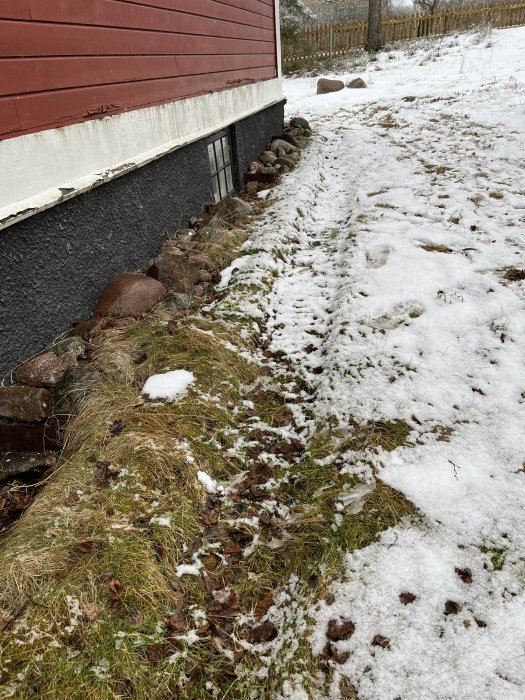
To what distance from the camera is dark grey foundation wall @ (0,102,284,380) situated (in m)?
3.09

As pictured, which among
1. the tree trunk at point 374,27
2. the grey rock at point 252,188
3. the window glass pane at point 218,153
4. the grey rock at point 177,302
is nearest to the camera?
the grey rock at point 177,302

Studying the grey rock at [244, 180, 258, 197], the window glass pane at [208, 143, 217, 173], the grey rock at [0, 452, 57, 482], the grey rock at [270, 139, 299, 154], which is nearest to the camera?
the grey rock at [0, 452, 57, 482]

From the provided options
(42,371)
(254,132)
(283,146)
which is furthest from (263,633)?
(283,146)

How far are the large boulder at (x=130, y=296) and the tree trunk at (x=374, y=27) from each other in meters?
21.0

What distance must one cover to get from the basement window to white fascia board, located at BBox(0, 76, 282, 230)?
0.61 m

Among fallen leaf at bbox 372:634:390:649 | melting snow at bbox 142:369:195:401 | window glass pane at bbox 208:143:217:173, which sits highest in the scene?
window glass pane at bbox 208:143:217:173

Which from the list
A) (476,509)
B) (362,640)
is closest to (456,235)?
(476,509)

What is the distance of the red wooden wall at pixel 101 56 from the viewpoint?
294 centimetres

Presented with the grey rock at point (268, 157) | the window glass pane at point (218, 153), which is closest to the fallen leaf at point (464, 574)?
the window glass pane at point (218, 153)

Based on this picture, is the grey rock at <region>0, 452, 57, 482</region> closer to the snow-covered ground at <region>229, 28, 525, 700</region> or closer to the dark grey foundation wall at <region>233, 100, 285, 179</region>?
the snow-covered ground at <region>229, 28, 525, 700</region>

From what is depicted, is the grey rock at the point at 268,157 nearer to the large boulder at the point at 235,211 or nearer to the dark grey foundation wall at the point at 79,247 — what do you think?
the large boulder at the point at 235,211

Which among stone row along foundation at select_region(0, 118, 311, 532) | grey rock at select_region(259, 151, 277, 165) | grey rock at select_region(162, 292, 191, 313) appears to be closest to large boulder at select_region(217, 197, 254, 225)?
stone row along foundation at select_region(0, 118, 311, 532)

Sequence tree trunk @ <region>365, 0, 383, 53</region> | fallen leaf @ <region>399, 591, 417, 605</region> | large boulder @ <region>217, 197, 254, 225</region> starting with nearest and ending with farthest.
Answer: fallen leaf @ <region>399, 591, 417, 605</region> < large boulder @ <region>217, 197, 254, 225</region> < tree trunk @ <region>365, 0, 383, 53</region>

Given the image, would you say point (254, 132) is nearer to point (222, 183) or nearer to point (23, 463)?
point (222, 183)
